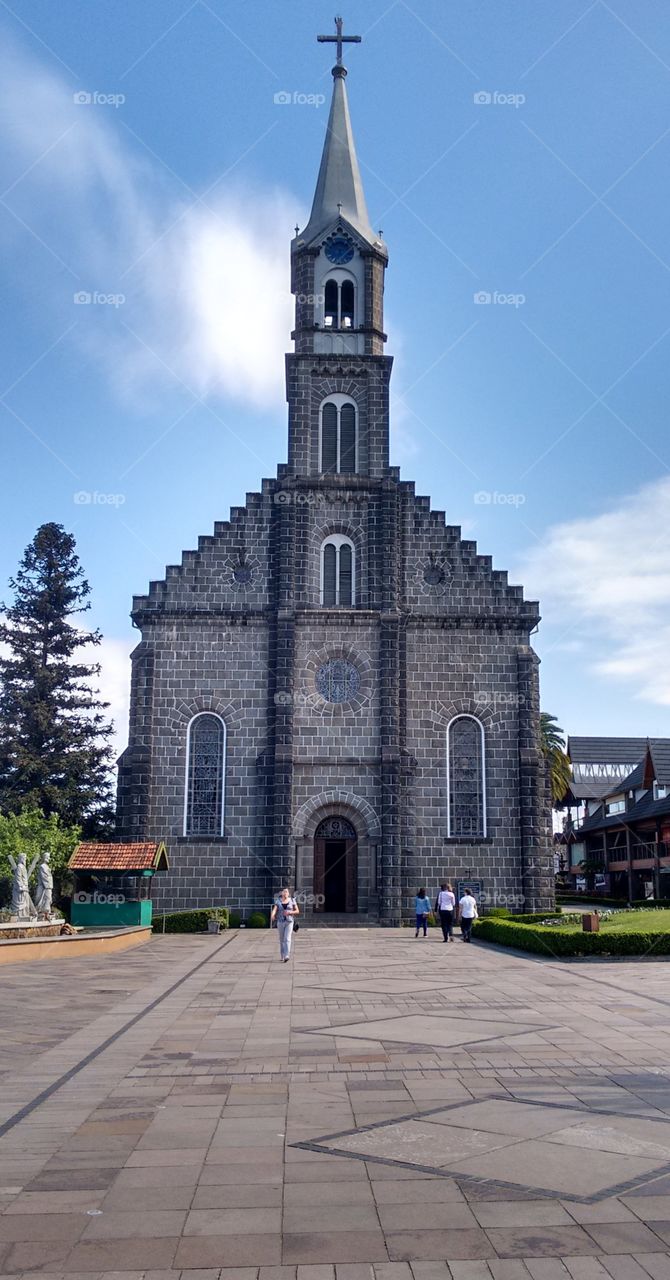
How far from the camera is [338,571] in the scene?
39.2 m

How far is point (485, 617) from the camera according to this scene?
38875 mm

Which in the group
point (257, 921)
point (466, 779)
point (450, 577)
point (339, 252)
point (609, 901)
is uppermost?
point (339, 252)

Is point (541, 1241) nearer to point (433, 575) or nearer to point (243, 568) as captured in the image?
point (243, 568)

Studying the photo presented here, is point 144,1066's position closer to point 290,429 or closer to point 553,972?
point 553,972

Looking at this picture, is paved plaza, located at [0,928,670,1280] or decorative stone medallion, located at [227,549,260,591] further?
decorative stone medallion, located at [227,549,260,591]

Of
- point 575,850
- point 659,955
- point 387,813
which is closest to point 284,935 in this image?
point 659,955

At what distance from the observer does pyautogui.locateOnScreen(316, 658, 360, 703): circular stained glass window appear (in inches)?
1489

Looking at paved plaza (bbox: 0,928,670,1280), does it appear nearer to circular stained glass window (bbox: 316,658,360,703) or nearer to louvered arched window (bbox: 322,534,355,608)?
circular stained glass window (bbox: 316,658,360,703)

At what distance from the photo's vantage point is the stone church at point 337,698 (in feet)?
120

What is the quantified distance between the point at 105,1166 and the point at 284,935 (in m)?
15.2

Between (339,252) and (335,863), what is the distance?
23876mm

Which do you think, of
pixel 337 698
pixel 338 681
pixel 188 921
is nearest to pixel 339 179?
pixel 338 681

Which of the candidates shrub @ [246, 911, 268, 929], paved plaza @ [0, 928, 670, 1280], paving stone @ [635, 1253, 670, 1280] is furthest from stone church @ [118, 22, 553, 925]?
paving stone @ [635, 1253, 670, 1280]

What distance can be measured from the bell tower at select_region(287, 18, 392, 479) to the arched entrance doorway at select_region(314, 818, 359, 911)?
13112 millimetres
